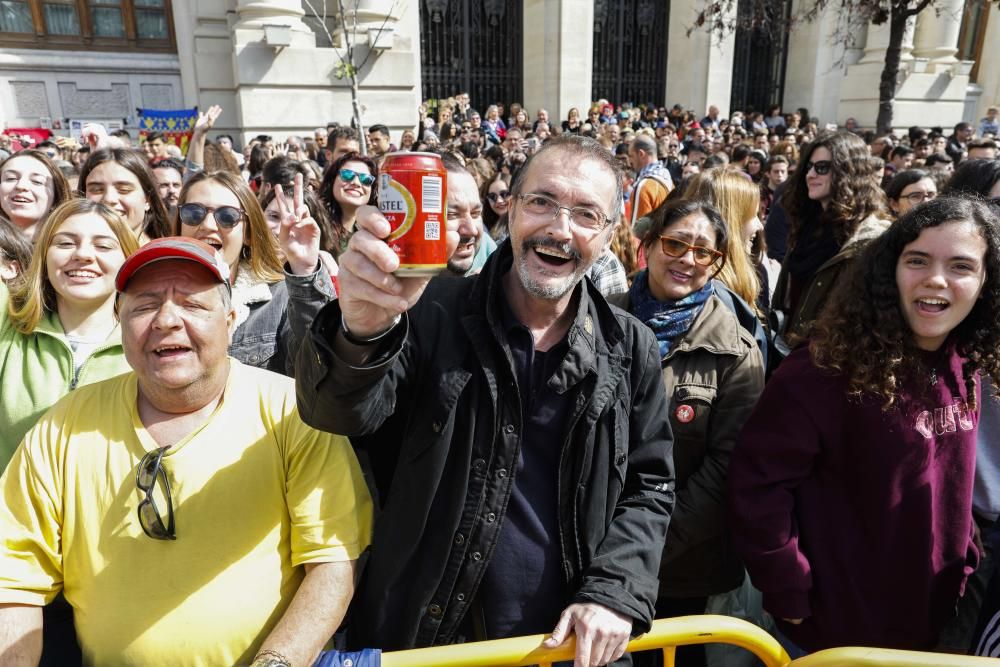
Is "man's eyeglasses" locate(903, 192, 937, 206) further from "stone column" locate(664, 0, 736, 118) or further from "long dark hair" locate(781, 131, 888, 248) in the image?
"stone column" locate(664, 0, 736, 118)

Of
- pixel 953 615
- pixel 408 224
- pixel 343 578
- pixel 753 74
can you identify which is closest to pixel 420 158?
pixel 408 224

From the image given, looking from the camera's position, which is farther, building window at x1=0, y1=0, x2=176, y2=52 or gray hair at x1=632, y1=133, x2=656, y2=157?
building window at x1=0, y1=0, x2=176, y2=52

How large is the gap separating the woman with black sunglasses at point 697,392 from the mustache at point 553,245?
0.81 m

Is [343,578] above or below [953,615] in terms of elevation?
above

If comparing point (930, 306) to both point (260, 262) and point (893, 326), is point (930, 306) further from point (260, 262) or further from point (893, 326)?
point (260, 262)

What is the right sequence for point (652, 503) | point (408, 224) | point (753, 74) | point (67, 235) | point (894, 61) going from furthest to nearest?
point (753, 74) → point (894, 61) → point (67, 235) → point (652, 503) → point (408, 224)

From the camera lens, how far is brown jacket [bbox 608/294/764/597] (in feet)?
7.84

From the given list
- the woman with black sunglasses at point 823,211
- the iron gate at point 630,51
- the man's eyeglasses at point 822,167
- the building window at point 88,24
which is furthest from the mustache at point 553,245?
Result: the iron gate at point 630,51

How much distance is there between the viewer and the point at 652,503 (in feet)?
6.48

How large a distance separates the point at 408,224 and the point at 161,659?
1.35m

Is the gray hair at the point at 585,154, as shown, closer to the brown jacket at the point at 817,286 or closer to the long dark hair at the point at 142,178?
the brown jacket at the point at 817,286

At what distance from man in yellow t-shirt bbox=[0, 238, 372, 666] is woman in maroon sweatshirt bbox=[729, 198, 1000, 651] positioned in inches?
54.4

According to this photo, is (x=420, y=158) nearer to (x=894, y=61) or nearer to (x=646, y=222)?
(x=646, y=222)

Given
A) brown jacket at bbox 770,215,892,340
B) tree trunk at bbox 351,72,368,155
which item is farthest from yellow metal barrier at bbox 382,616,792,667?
tree trunk at bbox 351,72,368,155
